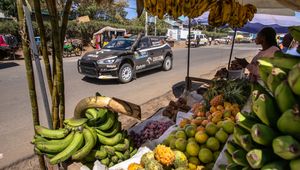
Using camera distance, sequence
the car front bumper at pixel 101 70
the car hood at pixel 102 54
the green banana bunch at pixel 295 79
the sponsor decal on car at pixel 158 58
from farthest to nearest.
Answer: the sponsor decal on car at pixel 158 58, the car hood at pixel 102 54, the car front bumper at pixel 101 70, the green banana bunch at pixel 295 79

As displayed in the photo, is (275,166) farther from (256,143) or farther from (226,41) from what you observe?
(226,41)

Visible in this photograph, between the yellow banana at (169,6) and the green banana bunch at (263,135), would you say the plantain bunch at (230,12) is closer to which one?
the yellow banana at (169,6)

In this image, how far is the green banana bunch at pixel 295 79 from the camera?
3.04 ft

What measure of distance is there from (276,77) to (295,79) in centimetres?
11

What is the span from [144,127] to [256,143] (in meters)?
2.55

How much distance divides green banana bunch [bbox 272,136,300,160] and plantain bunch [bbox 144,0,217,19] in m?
2.69

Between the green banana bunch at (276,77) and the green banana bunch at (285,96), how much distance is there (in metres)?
0.03

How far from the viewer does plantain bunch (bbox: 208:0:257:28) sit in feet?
15.4

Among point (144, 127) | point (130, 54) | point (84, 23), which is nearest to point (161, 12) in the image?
point (144, 127)

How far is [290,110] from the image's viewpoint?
971 mm

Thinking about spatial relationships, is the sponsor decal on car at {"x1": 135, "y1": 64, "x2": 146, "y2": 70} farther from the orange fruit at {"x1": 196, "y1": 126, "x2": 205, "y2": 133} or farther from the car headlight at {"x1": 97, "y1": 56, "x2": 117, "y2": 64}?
the orange fruit at {"x1": 196, "y1": 126, "x2": 205, "y2": 133}

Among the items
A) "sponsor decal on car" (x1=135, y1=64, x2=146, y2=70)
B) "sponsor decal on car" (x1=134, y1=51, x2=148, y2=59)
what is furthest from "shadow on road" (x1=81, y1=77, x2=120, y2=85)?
"sponsor decal on car" (x1=134, y1=51, x2=148, y2=59)

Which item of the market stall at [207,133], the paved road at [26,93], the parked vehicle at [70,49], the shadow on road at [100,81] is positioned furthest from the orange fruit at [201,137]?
the parked vehicle at [70,49]

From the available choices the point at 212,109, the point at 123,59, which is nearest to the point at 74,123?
the point at 212,109
